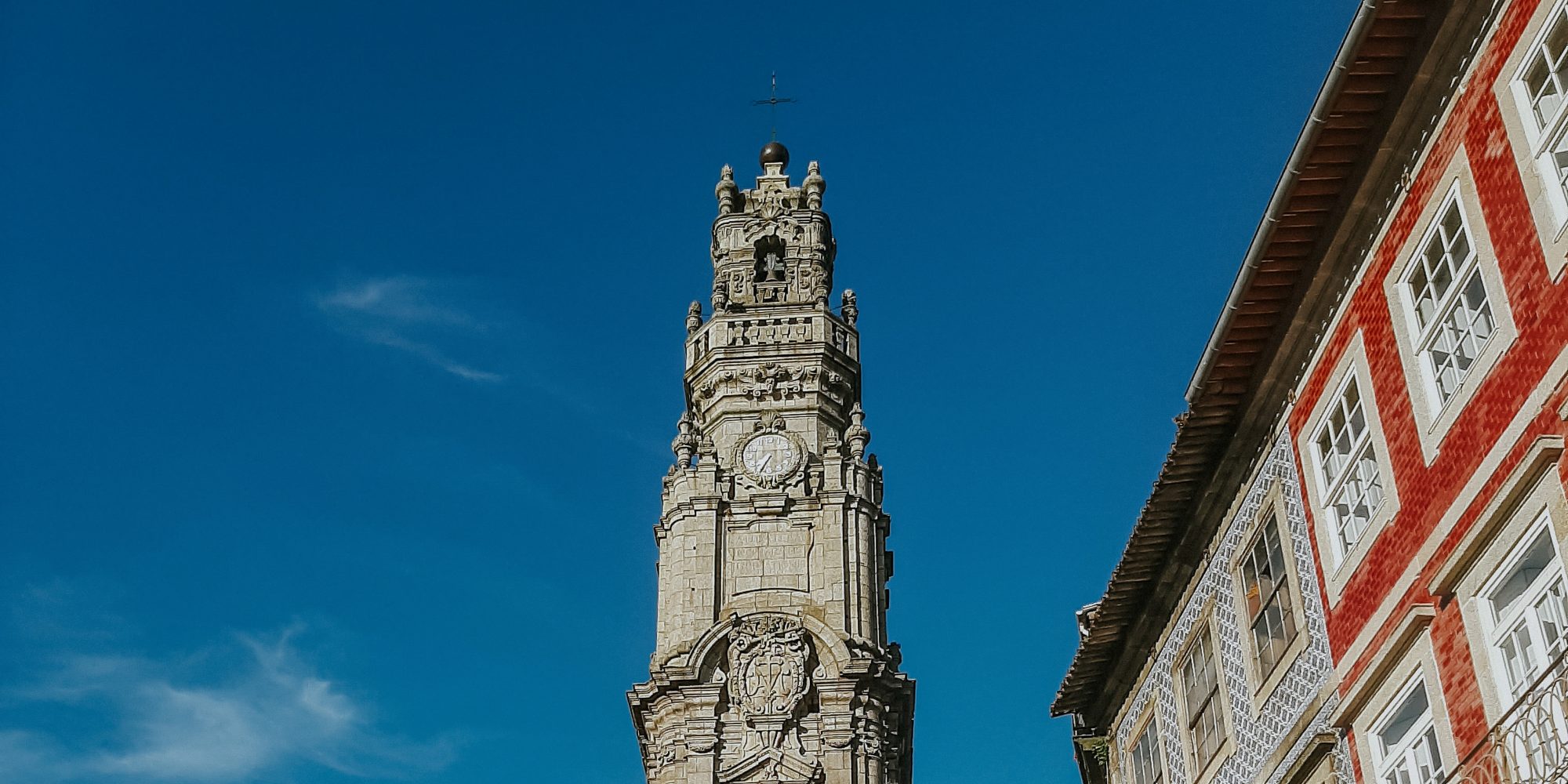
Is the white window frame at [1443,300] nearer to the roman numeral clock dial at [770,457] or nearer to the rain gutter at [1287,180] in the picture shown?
the rain gutter at [1287,180]

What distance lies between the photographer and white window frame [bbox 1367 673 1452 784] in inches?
521

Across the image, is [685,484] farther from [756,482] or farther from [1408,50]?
[1408,50]

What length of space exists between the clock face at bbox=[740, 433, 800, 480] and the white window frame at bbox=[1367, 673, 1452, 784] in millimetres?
28038

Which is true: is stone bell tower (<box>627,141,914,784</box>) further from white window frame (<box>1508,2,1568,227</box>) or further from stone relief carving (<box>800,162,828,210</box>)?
white window frame (<box>1508,2,1568,227</box>)

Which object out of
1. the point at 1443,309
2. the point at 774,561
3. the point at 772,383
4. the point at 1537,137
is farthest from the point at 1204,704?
the point at 772,383

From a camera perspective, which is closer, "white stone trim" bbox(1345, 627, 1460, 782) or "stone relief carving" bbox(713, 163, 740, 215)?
"white stone trim" bbox(1345, 627, 1460, 782)

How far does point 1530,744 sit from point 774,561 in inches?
1165

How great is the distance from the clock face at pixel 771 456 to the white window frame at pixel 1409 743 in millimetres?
28038

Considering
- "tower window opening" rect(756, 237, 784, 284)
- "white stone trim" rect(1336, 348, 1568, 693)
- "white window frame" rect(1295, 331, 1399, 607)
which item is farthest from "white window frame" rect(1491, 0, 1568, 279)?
"tower window opening" rect(756, 237, 784, 284)

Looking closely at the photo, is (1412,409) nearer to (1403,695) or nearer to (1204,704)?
(1403,695)

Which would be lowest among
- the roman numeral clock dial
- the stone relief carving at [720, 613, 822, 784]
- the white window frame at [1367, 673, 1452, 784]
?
the white window frame at [1367, 673, 1452, 784]

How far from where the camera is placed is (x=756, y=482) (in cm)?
4166

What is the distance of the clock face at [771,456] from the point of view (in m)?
41.9

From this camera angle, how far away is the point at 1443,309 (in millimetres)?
13320
